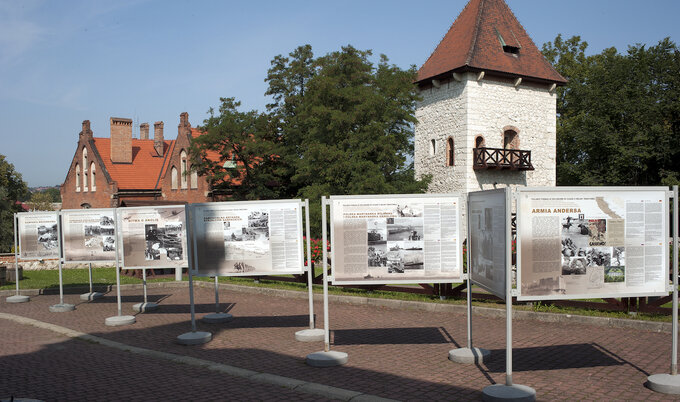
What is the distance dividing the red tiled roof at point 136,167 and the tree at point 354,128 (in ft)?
61.1

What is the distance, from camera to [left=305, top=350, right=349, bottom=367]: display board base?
7.16 meters

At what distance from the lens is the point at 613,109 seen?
4025cm

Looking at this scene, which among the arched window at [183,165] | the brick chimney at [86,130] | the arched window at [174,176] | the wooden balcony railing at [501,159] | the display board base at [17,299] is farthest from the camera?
the brick chimney at [86,130]

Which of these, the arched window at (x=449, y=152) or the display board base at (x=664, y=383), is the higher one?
the arched window at (x=449, y=152)

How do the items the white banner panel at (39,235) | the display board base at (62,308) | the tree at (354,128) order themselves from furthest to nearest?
the tree at (354,128) → the white banner panel at (39,235) → the display board base at (62,308)

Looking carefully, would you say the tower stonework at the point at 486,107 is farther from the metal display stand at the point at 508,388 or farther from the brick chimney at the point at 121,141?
the brick chimney at the point at 121,141

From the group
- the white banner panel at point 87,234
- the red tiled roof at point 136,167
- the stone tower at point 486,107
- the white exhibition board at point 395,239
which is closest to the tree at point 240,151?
the stone tower at point 486,107

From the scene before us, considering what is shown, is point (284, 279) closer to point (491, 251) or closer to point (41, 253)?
point (41, 253)

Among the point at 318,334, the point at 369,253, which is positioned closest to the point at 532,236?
the point at 369,253

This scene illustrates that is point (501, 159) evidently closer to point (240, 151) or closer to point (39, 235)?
point (240, 151)

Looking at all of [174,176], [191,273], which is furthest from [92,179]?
[191,273]

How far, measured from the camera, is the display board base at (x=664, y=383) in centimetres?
577

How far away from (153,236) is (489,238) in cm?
654

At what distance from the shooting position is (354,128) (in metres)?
30.3
